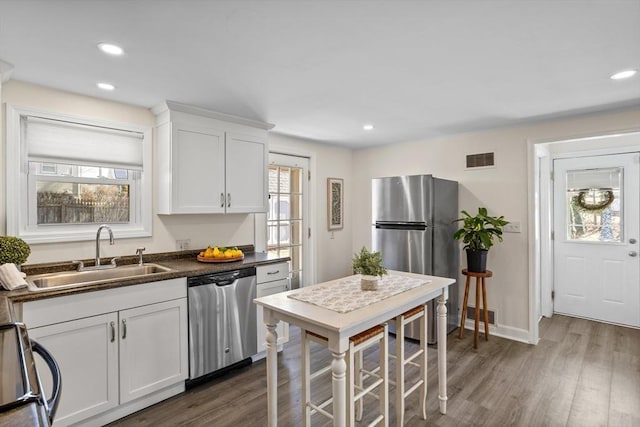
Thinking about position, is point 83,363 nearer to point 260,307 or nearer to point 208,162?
point 260,307

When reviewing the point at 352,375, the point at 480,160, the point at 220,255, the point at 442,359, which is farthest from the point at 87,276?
the point at 480,160

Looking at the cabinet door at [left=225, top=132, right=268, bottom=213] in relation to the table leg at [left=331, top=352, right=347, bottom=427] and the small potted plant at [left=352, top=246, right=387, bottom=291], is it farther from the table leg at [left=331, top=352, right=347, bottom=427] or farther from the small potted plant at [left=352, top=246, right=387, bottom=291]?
the table leg at [left=331, top=352, right=347, bottom=427]

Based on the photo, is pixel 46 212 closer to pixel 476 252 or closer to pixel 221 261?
pixel 221 261

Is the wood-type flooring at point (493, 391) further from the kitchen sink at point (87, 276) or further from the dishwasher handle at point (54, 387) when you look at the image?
the dishwasher handle at point (54, 387)

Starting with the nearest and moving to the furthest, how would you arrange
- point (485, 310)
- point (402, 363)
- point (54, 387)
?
→ point (54, 387) → point (402, 363) → point (485, 310)

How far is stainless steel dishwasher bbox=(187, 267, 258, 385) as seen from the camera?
258 centimetres

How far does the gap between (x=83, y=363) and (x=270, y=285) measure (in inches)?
57.3

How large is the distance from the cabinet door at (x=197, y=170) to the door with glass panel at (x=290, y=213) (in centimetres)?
90

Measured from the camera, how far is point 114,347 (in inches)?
86.4

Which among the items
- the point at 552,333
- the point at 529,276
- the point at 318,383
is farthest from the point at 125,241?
the point at 552,333

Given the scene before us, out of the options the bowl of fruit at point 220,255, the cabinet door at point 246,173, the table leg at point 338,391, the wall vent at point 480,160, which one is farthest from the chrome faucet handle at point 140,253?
the wall vent at point 480,160

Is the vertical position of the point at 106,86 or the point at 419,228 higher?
the point at 106,86

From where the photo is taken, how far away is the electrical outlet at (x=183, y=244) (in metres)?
3.12

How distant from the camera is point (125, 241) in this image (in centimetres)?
281
